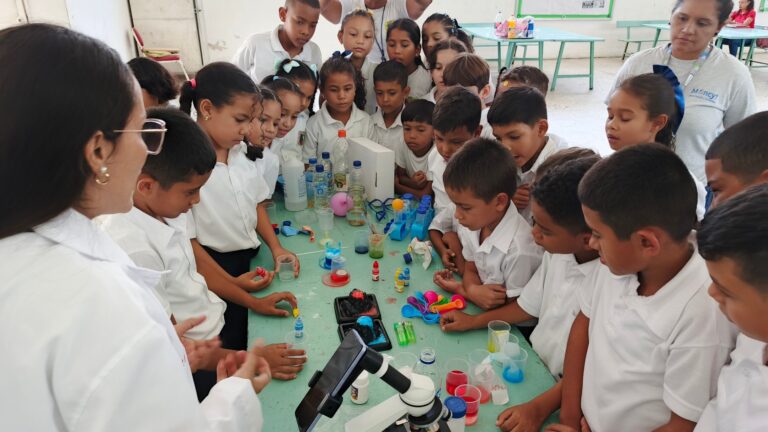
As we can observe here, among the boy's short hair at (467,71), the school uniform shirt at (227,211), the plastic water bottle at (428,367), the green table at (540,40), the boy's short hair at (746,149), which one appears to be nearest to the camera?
the plastic water bottle at (428,367)

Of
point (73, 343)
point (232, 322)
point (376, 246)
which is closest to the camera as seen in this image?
point (73, 343)

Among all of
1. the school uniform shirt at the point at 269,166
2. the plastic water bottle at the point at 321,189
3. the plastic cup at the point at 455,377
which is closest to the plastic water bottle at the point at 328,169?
the plastic water bottle at the point at 321,189

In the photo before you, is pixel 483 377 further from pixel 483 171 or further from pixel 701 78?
pixel 701 78

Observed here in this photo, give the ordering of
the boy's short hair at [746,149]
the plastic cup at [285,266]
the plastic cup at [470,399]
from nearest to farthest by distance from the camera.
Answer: the plastic cup at [470,399], the boy's short hair at [746,149], the plastic cup at [285,266]

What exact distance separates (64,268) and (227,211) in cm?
136

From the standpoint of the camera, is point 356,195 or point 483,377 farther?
point 356,195

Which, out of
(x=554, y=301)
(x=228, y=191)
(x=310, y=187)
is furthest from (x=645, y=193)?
(x=310, y=187)

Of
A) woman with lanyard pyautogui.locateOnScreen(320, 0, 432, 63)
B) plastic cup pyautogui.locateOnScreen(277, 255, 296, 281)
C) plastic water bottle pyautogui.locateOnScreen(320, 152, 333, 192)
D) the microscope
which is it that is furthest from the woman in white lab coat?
woman with lanyard pyautogui.locateOnScreen(320, 0, 432, 63)

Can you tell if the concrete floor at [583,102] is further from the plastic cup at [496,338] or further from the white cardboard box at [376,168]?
the plastic cup at [496,338]

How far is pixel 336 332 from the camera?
1514 mm

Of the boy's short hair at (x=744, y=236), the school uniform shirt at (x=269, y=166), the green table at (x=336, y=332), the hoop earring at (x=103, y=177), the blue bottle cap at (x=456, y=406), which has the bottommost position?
the green table at (x=336, y=332)

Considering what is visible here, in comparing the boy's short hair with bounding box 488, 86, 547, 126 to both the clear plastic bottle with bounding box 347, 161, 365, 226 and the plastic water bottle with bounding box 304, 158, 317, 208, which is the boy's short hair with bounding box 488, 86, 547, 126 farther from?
the plastic water bottle with bounding box 304, 158, 317, 208

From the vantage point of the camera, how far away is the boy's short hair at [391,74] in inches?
114

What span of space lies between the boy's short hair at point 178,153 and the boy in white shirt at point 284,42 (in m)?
1.78
